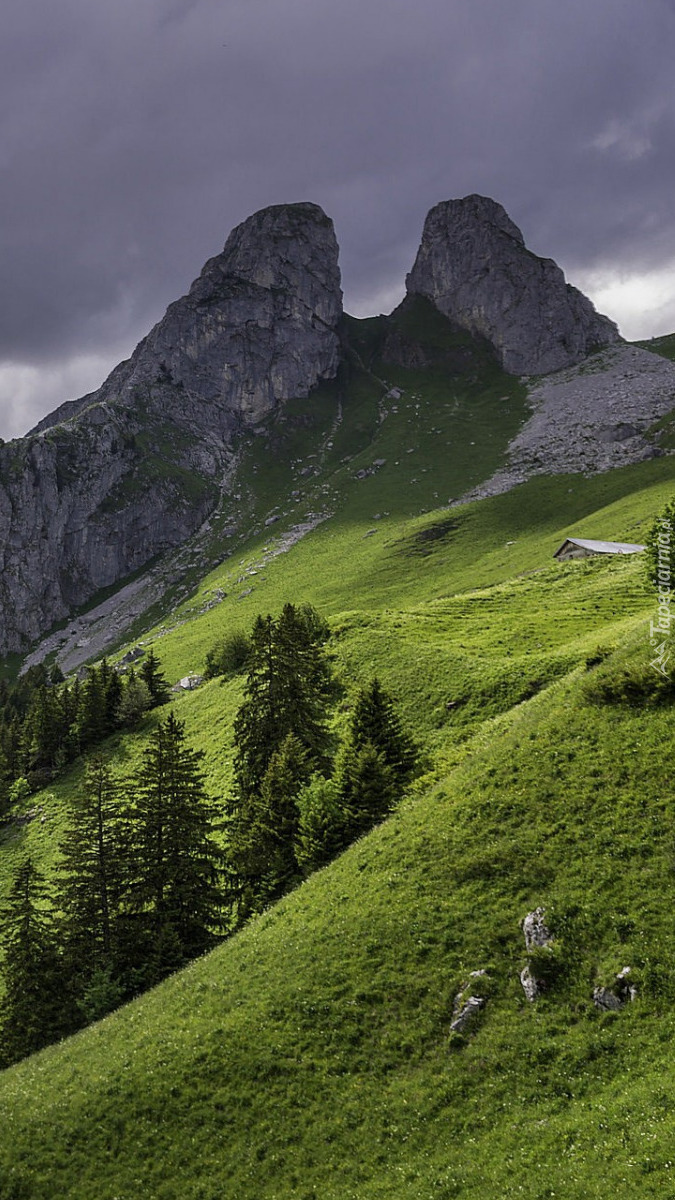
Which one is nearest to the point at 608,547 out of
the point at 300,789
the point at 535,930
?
the point at 300,789

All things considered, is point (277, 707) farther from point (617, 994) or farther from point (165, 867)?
point (617, 994)

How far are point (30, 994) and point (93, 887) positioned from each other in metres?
5.06

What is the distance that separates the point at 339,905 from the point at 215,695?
45798 mm

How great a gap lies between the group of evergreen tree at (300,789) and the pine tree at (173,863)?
5.99 ft

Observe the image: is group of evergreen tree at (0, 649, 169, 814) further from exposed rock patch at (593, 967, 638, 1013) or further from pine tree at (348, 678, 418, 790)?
exposed rock patch at (593, 967, 638, 1013)

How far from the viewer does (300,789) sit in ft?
104

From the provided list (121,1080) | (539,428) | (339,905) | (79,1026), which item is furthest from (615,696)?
(539,428)

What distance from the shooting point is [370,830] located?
2745 cm

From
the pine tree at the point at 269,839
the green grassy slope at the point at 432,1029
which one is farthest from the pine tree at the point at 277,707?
the green grassy slope at the point at 432,1029

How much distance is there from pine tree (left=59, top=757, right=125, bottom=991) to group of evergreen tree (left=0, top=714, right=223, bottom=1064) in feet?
0.17

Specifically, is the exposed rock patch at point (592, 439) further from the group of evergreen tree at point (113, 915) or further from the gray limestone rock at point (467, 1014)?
the gray limestone rock at point (467, 1014)

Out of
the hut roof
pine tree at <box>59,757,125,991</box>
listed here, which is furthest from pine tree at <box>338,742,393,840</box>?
the hut roof

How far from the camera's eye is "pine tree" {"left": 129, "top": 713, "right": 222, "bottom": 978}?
1118 inches

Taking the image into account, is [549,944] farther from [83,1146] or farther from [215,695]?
[215,695]
